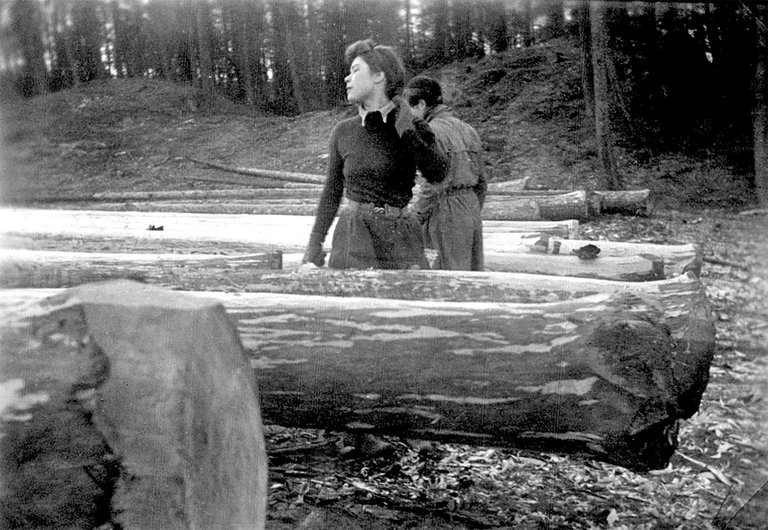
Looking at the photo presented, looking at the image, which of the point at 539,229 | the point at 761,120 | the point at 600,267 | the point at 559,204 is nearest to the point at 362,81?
the point at 600,267

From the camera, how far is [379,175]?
2156mm

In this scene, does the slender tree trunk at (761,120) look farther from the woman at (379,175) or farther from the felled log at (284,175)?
the felled log at (284,175)

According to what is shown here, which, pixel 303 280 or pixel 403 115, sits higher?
pixel 403 115

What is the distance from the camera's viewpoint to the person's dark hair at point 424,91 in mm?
2791

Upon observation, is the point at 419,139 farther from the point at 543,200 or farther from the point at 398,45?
the point at 543,200

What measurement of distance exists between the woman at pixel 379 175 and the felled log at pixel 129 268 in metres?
0.33

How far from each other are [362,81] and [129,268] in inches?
34.4

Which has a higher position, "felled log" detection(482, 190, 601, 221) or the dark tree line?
the dark tree line

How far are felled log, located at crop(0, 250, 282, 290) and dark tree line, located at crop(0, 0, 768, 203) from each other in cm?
45

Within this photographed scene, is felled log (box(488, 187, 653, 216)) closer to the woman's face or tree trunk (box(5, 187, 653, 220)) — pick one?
tree trunk (box(5, 187, 653, 220))

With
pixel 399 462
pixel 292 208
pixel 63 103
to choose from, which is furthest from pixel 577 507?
pixel 292 208

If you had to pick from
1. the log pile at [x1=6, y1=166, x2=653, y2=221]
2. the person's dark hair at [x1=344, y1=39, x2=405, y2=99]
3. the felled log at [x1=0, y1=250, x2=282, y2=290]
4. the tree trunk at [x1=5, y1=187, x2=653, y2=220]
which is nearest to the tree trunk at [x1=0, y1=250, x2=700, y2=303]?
the felled log at [x1=0, y1=250, x2=282, y2=290]

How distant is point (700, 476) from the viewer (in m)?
2.06

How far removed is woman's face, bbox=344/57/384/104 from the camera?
1953 millimetres
